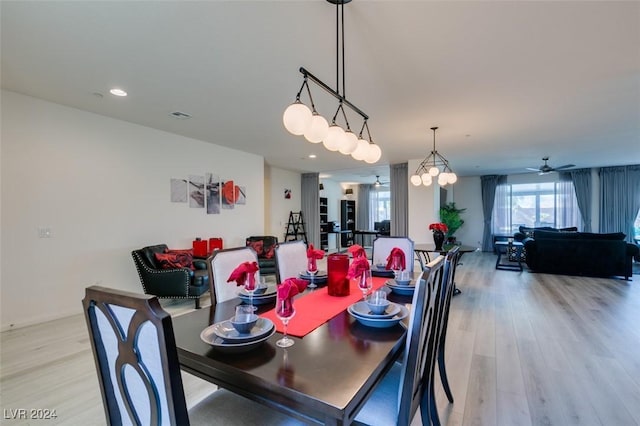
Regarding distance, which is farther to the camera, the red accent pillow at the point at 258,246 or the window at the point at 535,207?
the window at the point at 535,207

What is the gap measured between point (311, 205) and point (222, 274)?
269 inches

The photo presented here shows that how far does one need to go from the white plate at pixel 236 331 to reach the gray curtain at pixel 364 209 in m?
10.5

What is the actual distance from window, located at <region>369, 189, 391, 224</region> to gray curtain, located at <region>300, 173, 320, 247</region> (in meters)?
3.77

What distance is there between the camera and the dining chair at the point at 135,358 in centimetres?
79

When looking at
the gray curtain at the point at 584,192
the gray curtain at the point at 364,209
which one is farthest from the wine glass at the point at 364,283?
the gray curtain at the point at 364,209

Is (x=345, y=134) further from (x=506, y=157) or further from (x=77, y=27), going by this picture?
(x=506, y=157)

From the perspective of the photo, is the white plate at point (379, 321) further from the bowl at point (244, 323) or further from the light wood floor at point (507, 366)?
the light wood floor at point (507, 366)

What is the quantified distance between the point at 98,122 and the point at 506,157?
762 cm

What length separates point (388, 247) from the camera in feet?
10.0

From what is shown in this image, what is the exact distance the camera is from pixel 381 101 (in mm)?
3301

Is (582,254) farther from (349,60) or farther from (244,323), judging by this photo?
(244,323)

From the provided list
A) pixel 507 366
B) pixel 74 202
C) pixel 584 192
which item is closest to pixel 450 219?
pixel 584 192

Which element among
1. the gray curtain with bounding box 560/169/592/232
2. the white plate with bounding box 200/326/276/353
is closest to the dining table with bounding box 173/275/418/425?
the white plate with bounding box 200/326/276/353

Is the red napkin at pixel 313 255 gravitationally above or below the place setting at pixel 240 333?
above
